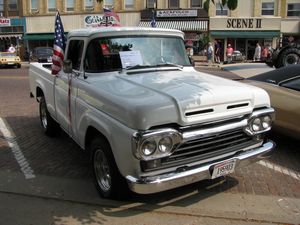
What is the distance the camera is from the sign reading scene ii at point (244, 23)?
3634 centimetres

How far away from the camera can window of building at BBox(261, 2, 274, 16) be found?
3650 cm

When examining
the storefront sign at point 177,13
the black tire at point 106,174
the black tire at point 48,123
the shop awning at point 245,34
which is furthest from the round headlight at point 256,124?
the storefront sign at point 177,13

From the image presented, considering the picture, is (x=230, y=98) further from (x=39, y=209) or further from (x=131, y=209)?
(x=39, y=209)

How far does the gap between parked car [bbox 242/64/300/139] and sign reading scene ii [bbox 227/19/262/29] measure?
30.8 m

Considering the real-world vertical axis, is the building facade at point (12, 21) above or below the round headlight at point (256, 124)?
above

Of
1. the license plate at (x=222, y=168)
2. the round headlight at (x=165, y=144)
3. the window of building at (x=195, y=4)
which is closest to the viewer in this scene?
A: the round headlight at (x=165, y=144)

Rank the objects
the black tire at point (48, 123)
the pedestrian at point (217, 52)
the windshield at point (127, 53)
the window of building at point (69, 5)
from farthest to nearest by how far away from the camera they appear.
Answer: the window of building at point (69, 5) < the pedestrian at point (217, 52) < the black tire at point (48, 123) < the windshield at point (127, 53)

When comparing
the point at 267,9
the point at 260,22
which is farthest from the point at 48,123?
the point at 267,9

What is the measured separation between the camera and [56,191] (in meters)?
4.96

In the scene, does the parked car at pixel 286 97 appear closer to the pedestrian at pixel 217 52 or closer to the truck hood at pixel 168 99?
the truck hood at pixel 168 99

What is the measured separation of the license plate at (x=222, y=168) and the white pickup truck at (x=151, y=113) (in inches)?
0.5

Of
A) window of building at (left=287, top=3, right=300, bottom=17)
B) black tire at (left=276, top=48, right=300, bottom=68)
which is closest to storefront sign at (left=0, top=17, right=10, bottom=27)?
window of building at (left=287, top=3, right=300, bottom=17)

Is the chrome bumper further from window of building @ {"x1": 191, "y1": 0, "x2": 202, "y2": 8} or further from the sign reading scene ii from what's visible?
window of building @ {"x1": 191, "y1": 0, "x2": 202, "y2": 8}

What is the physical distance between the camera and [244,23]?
120 feet
